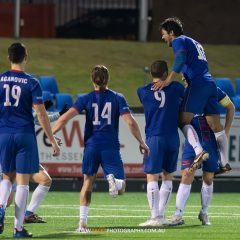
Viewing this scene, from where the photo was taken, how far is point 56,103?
2697 cm

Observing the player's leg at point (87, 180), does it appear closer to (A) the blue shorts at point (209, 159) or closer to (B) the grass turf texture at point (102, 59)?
(A) the blue shorts at point (209, 159)

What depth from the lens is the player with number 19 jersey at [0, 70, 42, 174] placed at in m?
13.3

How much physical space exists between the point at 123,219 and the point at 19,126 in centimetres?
310

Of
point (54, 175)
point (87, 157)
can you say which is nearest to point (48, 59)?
point (54, 175)

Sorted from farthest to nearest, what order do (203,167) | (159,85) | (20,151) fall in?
(203,167) < (159,85) < (20,151)

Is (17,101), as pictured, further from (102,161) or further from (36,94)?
(102,161)

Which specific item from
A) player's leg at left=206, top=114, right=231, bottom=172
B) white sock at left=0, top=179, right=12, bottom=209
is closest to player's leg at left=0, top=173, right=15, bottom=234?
white sock at left=0, top=179, right=12, bottom=209

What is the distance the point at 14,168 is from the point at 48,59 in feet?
74.1

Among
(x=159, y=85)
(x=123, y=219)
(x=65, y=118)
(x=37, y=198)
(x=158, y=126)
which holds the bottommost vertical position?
(x=123, y=219)

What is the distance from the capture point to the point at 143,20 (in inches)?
1548

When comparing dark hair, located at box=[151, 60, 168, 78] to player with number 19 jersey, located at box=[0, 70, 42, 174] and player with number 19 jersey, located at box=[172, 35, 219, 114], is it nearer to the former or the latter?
player with number 19 jersey, located at box=[172, 35, 219, 114]

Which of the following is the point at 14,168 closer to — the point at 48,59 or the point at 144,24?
the point at 48,59

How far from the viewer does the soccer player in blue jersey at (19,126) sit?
13305mm

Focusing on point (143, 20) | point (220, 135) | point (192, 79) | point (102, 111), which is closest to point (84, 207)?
point (102, 111)
